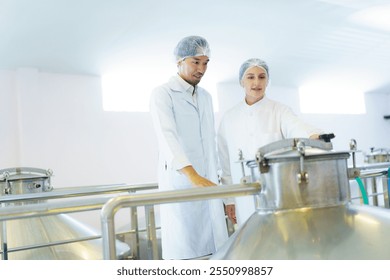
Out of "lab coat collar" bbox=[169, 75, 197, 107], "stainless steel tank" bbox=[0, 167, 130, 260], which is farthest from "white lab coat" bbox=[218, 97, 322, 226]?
"stainless steel tank" bbox=[0, 167, 130, 260]

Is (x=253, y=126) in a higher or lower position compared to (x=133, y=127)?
lower

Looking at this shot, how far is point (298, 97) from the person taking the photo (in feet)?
21.7

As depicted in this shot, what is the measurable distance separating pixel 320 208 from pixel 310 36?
4558mm

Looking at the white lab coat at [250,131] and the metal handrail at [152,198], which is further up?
the white lab coat at [250,131]

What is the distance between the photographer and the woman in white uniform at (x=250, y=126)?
1701 mm

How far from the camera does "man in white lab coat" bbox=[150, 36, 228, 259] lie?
1.55 m

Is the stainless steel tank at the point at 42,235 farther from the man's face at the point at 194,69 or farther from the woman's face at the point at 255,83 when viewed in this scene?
the woman's face at the point at 255,83

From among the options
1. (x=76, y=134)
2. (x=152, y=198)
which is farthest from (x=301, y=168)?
(x=76, y=134)

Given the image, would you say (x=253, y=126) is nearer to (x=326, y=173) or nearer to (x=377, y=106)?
(x=326, y=173)

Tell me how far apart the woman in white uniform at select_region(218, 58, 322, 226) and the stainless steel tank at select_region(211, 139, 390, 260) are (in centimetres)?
86

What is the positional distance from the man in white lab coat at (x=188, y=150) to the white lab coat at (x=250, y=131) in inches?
4.0

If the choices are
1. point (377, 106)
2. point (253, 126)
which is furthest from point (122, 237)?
point (377, 106)

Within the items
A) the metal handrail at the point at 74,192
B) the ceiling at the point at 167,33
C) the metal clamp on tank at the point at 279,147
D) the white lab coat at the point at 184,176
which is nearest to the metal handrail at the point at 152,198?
the metal clamp on tank at the point at 279,147

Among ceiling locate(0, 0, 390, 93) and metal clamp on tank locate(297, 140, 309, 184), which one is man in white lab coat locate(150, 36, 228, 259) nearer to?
metal clamp on tank locate(297, 140, 309, 184)
